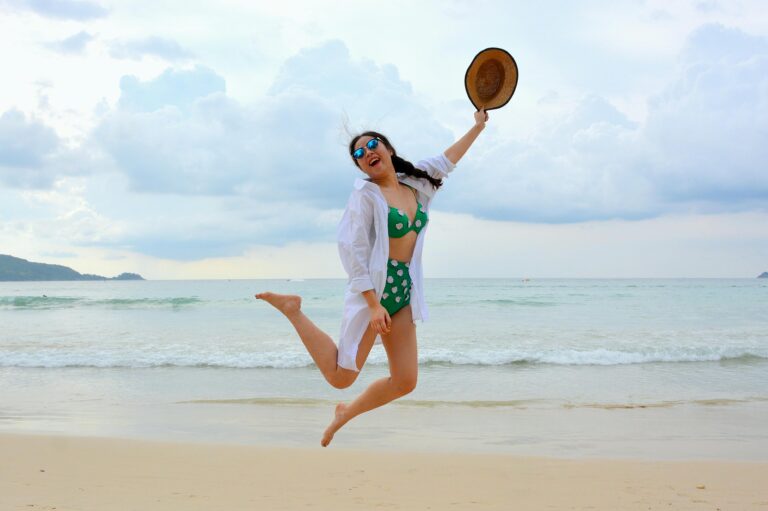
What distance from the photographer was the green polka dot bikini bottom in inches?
147

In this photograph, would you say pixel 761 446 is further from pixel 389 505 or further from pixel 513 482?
pixel 389 505

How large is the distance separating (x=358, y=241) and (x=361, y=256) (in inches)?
3.2

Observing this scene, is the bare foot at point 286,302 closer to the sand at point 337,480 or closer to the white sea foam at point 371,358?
the sand at point 337,480

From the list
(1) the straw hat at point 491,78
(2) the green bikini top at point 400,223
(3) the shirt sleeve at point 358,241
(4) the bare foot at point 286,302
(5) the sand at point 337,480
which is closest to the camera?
(3) the shirt sleeve at point 358,241

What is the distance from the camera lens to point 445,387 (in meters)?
10.8

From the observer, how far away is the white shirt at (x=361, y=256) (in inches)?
141

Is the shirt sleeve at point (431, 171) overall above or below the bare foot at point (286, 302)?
above

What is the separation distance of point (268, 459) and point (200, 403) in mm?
3516

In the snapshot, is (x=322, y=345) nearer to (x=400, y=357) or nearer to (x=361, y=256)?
(x=400, y=357)

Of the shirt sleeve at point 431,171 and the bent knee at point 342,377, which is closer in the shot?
the bent knee at point 342,377

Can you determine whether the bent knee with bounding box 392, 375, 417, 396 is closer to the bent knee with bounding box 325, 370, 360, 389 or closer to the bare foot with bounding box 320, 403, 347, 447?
the bent knee with bounding box 325, 370, 360, 389

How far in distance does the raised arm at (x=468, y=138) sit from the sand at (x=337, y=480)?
108 inches

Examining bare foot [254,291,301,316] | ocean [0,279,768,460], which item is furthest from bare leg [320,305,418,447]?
ocean [0,279,768,460]

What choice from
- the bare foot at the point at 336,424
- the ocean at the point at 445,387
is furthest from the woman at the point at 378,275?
the ocean at the point at 445,387
